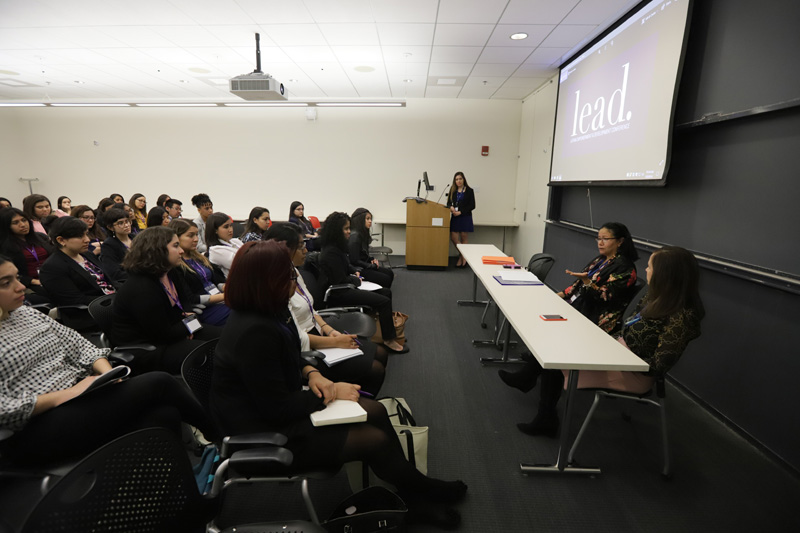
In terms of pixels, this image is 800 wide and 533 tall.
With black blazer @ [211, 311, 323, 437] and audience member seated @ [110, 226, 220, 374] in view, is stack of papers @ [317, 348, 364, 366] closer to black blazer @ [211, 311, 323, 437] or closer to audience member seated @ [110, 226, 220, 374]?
black blazer @ [211, 311, 323, 437]

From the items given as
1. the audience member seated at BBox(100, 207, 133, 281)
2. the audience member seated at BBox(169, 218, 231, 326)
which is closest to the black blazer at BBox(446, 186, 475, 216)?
the audience member seated at BBox(169, 218, 231, 326)

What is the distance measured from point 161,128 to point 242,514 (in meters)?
7.97

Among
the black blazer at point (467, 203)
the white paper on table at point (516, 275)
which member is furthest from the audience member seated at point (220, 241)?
the black blazer at point (467, 203)

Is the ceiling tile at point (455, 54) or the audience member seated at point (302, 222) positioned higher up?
the ceiling tile at point (455, 54)

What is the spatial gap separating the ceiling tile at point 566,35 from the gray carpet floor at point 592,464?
11.2 ft


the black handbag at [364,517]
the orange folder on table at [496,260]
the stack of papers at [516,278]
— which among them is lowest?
the black handbag at [364,517]

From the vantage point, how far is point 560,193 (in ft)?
17.5

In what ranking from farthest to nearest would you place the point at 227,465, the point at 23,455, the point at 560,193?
1. the point at 560,193
2. the point at 23,455
3. the point at 227,465

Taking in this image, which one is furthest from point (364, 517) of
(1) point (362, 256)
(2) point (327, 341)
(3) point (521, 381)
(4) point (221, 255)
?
(1) point (362, 256)

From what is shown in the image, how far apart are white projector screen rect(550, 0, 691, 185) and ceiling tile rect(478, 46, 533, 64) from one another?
0.61 m

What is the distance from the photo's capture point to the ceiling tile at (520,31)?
3.66m

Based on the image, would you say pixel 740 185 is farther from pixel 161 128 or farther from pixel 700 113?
pixel 161 128

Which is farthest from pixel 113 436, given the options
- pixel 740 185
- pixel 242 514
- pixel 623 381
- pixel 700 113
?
pixel 700 113

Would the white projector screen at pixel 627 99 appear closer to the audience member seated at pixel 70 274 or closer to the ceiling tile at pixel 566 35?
the ceiling tile at pixel 566 35
